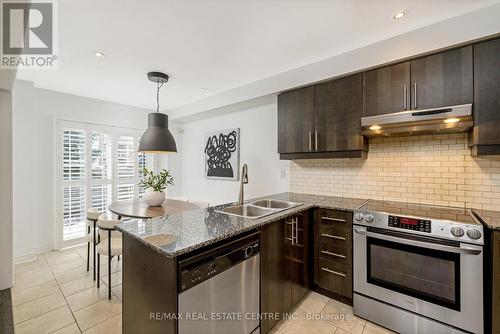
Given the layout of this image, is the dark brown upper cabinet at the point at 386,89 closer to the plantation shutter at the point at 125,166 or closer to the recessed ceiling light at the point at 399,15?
the recessed ceiling light at the point at 399,15

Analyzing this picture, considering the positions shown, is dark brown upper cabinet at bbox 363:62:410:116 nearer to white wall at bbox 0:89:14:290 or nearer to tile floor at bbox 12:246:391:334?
tile floor at bbox 12:246:391:334

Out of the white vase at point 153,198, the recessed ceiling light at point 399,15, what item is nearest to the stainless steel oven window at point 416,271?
the recessed ceiling light at point 399,15

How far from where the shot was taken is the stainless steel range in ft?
5.19

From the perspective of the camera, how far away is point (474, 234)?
1550 millimetres

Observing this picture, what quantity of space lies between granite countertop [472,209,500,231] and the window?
16.0 feet

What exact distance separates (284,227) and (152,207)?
183cm

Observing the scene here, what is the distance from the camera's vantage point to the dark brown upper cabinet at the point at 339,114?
2.38 meters

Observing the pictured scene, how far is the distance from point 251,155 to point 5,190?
3.06 metres

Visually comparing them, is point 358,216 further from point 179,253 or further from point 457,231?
point 179,253

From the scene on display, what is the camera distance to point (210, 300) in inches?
52.2

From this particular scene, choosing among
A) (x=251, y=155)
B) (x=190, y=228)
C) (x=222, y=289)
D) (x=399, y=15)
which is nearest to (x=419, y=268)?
(x=222, y=289)

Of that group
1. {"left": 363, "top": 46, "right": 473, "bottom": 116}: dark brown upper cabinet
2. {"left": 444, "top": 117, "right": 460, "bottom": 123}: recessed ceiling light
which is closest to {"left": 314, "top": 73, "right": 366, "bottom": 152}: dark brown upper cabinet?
{"left": 363, "top": 46, "right": 473, "bottom": 116}: dark brown upper cabinet

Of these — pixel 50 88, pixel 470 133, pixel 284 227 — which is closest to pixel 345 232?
pixel 284 227

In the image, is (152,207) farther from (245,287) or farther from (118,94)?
(118,94)
